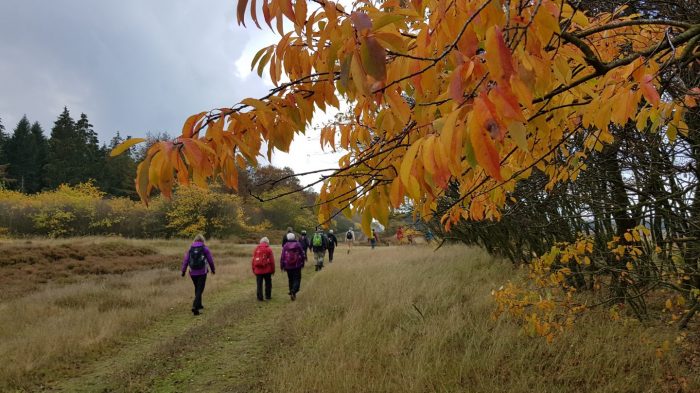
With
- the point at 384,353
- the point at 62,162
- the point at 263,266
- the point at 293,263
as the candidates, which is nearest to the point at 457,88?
the point at 384,353

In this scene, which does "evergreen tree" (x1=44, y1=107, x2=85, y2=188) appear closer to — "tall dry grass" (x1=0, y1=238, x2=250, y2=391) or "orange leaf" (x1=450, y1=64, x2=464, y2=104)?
"tall dry grass" (x1=0, y1=238, x2=250, y2=391)

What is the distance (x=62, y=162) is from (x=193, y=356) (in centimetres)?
5208

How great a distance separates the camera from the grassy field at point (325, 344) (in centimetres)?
406

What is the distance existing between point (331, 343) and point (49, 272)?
13464 mm

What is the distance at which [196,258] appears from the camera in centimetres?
867

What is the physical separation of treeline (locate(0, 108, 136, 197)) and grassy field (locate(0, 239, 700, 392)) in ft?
142

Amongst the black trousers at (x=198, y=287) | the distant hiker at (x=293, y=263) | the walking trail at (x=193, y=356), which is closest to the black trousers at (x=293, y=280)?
the distant hiker at (x=293, y=263)

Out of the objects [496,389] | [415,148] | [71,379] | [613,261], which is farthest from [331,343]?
[415,148]

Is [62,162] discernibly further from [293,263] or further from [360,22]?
[360,22]

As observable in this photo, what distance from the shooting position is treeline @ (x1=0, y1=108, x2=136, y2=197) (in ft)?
150

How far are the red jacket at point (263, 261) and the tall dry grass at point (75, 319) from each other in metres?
1.85

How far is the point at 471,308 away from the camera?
6410 millimetres

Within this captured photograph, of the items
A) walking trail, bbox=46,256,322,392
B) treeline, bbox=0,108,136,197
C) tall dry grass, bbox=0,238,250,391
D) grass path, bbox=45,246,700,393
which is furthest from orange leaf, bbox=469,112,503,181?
treeline, bbox=0,108,136,197

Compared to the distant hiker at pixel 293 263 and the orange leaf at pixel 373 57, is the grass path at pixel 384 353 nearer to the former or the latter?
the distant hiker at pixel 293 263
